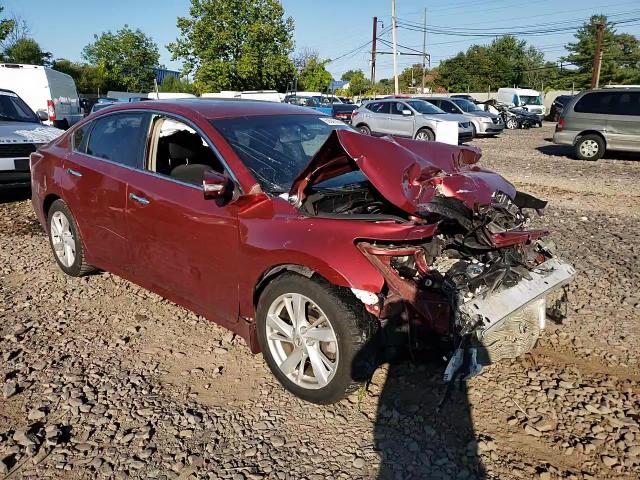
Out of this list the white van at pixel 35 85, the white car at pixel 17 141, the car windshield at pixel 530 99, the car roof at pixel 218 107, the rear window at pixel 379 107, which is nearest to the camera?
the car roof at pixel 218 107

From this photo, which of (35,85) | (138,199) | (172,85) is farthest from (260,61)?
(138,199)

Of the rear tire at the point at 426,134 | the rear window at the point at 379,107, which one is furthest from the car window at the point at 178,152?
the rear window at the point at 379,107

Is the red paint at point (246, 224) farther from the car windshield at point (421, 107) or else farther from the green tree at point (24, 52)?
the green tree at point (24, 52)

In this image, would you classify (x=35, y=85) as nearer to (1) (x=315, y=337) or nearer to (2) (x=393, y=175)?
(2) (x=393, y=175)

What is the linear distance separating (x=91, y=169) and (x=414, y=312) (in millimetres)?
2973

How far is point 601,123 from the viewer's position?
Result: 13.5 metres

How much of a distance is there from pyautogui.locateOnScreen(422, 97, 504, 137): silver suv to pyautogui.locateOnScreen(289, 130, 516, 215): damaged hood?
701 inches

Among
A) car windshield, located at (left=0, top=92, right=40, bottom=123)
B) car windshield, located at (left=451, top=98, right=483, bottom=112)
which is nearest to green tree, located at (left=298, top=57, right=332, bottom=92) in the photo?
car windshield, located at (left=451, top=98, right=483, bottom=112)

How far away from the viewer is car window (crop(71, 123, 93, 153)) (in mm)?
4699

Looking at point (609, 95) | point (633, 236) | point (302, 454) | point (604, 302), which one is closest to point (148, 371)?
point (302, 454)

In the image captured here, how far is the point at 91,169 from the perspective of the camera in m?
4.39

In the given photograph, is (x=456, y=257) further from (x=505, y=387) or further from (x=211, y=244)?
(x=211, y=244)

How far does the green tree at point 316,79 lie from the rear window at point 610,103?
1629 inches

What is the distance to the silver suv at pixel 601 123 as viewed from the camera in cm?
1308
